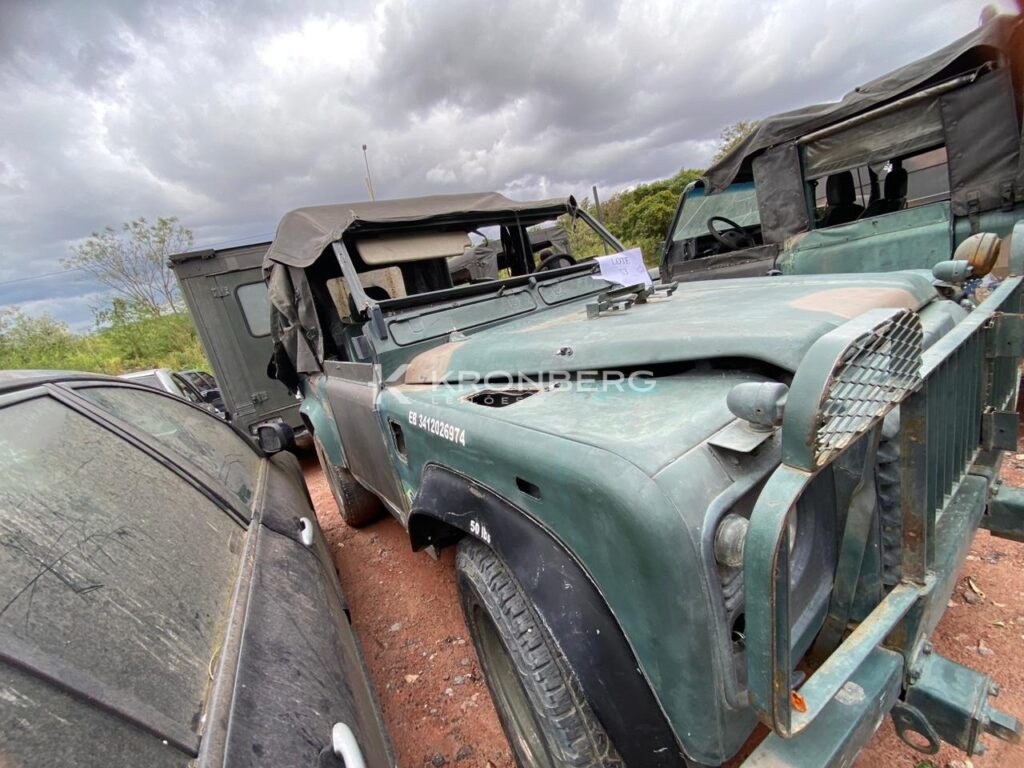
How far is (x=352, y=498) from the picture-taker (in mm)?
3807

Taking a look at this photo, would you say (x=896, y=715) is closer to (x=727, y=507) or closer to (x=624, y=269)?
(x=727, y=507)

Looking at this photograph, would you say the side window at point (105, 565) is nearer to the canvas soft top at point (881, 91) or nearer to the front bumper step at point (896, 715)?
the front bumper step at point (896, 715)

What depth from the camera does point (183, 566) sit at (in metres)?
1.17

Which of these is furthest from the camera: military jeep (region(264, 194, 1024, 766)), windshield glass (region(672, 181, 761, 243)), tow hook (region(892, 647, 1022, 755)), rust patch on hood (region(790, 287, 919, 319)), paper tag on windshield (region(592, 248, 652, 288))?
windshield glass (region(672, 181, 761, 243))

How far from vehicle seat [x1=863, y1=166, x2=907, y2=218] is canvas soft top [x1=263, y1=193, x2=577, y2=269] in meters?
3.36

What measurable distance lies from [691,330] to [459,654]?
1.98 metres

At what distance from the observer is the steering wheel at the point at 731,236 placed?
5.22 metres

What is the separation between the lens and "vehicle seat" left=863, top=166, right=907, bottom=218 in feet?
15.3

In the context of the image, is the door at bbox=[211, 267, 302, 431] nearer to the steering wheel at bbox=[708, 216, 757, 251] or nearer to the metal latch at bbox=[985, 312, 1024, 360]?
the steering wheel at bbox=[708, 216, 757, 251]

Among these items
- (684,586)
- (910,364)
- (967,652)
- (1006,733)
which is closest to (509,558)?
(684,586)

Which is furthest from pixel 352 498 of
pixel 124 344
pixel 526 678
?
pixel 124 344

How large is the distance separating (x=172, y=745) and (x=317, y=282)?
2780 mm

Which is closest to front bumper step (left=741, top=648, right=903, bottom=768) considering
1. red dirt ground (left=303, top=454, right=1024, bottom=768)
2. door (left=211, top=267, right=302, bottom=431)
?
red dirt ground (left=303, top=454, right=1024, bottom=768)

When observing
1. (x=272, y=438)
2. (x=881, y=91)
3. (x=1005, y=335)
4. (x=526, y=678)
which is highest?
(x=881, y=91)
